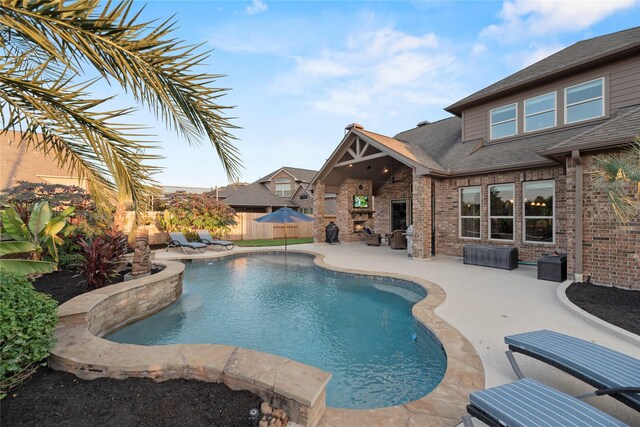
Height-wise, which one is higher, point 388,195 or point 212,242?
point 388,195

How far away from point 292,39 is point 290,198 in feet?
74.7

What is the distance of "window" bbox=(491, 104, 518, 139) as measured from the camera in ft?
37.4

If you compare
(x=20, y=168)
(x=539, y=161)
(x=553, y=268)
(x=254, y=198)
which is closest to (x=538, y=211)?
(x=539, y=161)

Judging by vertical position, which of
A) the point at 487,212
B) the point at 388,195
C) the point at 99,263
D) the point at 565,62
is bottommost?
the point at 99,263

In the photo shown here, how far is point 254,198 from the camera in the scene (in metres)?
27.4

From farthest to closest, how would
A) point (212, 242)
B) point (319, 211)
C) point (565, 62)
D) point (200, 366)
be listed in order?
point (319, 211)
point (212, 242)
point (565, 62)
point (200, 366)

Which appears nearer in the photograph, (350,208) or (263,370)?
(263,370)

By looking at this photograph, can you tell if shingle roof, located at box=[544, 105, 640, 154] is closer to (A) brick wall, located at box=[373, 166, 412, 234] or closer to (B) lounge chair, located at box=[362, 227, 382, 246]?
(A) brick wall, located at box=[373, 166, 412, 234]

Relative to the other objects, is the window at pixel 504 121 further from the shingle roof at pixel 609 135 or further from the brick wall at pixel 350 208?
the brick wall at pixel 350 208

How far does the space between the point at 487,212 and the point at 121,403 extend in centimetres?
1186

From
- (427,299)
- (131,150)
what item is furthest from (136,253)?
(427,299)

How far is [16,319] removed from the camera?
2623mm

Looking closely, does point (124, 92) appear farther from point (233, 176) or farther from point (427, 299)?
point (427, 299)

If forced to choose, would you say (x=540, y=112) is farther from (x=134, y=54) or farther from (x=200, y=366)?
(x=200, y=366)
